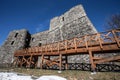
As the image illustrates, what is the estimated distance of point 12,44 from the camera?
2153cm

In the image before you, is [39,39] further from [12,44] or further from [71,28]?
[71,28]

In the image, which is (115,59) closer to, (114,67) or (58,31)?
(114,67)

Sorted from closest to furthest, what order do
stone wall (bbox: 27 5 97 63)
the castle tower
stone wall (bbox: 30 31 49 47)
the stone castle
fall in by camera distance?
stone wall (bbox: 27 5 97 63) → the stone castle → the castle tower → stone wall (bbox: 30 31 49 47)

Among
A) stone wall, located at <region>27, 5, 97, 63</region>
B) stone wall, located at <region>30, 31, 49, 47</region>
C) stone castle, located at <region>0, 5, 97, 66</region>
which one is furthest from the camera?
stone wall, located at <region>30, 31, 49, 47</region>

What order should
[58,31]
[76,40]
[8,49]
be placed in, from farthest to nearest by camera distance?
[8,49] < [58,31] < [76,40]

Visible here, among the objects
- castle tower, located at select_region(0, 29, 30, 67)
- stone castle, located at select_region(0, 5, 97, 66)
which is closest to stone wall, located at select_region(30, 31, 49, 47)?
stone castle, located at select_region(0, 5, 97, 66)

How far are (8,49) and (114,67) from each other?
21.1 m

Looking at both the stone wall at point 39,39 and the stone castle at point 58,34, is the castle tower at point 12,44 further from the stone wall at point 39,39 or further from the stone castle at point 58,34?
the stone wall at point 39,39

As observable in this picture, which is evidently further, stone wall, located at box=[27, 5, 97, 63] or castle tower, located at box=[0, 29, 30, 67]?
castle tower, located at box=[0, 29, 30, 67]

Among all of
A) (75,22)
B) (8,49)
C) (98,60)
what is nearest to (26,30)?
(8,49)

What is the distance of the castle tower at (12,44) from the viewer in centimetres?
1927

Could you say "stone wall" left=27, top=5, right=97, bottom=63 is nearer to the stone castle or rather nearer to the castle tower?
the stone castle

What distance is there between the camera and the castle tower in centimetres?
1927

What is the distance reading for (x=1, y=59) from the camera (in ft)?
64.1
